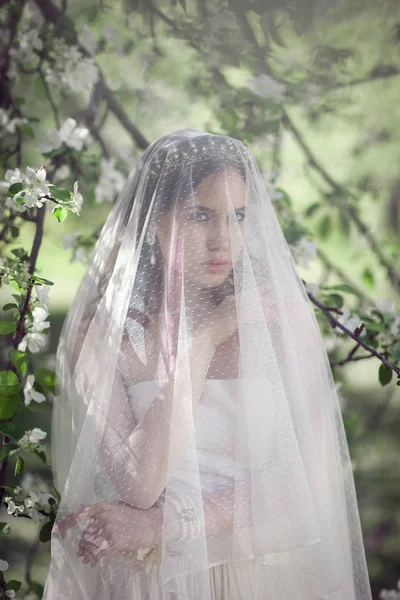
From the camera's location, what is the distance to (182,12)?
1559mm

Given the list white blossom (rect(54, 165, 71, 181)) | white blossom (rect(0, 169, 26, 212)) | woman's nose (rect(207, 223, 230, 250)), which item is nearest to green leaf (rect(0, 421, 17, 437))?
white blossom (rect(0, 169, 26, 212))

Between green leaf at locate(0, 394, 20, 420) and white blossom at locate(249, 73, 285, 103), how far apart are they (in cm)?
104

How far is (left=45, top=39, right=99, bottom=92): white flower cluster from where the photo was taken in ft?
4.70

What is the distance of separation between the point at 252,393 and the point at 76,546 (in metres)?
0.36

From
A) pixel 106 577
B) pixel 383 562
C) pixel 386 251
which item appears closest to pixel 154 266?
pixel 106 577

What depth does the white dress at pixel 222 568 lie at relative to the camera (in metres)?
0.96

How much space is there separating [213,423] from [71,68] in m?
0.94

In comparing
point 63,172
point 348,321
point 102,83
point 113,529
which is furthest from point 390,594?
point 102,83

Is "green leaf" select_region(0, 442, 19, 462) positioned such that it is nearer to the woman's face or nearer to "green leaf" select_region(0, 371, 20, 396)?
"green leaf" select_region(0, 371, 20, 396)

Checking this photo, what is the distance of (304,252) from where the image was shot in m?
1.45

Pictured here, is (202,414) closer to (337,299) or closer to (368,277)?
(337,299)

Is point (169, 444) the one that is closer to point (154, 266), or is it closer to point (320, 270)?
point (154, 266)

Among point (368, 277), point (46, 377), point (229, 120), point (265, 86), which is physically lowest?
point (46, 377)

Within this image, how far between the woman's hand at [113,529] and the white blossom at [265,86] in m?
1.14
